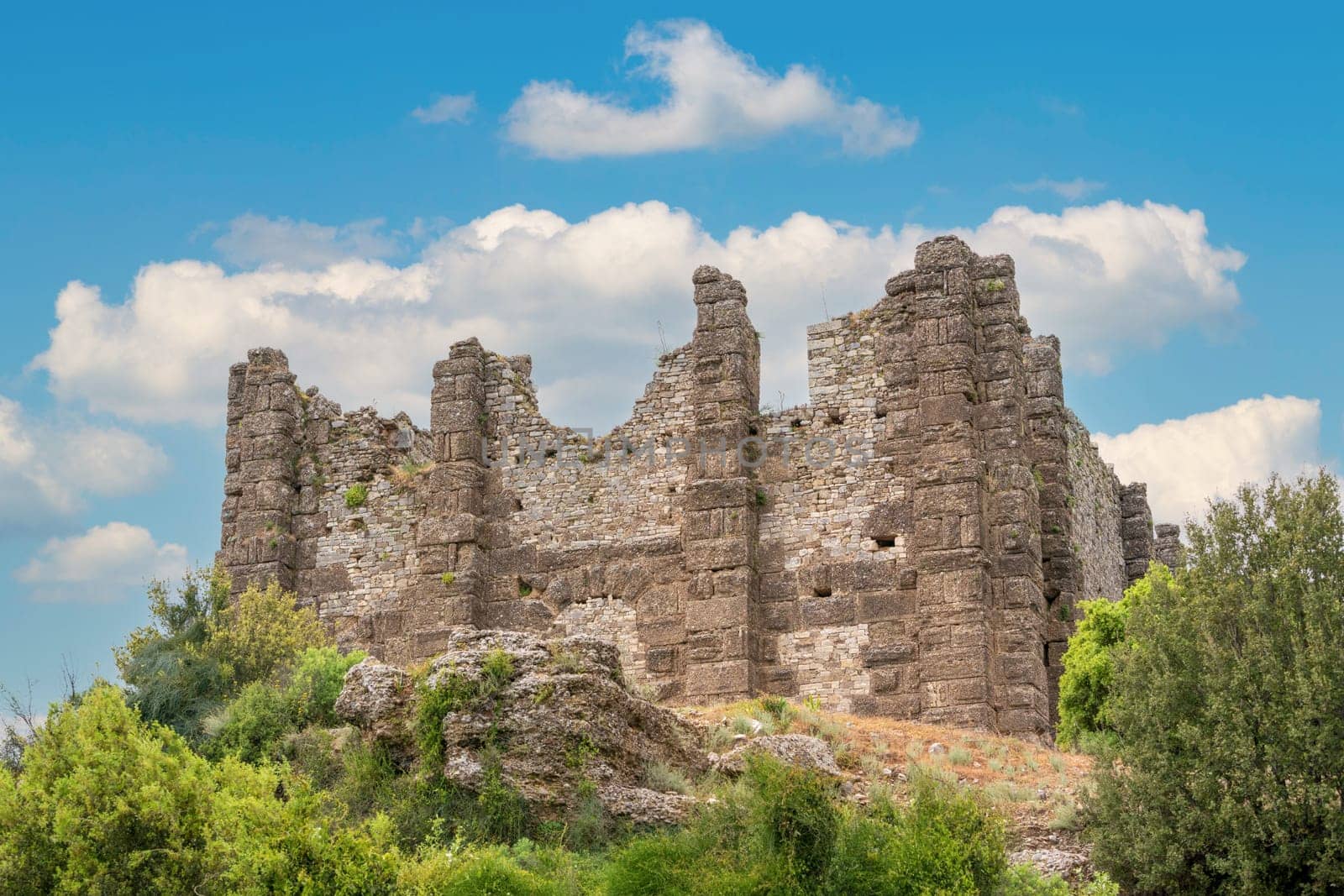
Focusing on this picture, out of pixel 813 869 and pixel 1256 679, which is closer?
pixel 813 869

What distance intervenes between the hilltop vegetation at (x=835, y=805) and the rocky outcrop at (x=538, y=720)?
0.10 m

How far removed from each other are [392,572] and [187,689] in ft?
16.1

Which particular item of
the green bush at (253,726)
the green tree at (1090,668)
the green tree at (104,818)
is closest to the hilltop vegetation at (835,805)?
the green tree at (104,818)

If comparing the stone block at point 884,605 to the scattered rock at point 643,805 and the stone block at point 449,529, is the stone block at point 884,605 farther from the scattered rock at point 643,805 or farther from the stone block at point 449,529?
the scattered rock at point 643,805

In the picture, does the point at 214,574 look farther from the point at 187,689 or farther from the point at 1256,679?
the point at 1256,679

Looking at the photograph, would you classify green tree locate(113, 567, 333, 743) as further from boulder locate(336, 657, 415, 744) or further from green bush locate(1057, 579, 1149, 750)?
green bush locate(1057, 579, 1149, 750)

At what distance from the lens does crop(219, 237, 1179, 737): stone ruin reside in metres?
25.6

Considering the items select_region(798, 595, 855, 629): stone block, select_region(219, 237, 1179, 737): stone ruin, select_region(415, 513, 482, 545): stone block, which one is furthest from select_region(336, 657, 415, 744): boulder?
select_region(415, 513, 482, 545): stone block

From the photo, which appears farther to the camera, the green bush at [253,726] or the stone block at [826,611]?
the stone block at [826,611]

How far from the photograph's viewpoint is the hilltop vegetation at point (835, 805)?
17.1 m

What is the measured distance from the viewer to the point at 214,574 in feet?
95.9

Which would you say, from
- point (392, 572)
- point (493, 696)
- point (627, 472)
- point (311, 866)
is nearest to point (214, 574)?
point (392, 572)

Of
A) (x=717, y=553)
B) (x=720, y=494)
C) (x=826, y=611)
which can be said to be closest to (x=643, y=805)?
(x=826, y=611)

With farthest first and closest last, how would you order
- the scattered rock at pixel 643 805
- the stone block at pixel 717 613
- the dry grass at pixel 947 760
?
the stone block at pixel 717 613 < the dry grass at pixel 947 760 < the scattered rock at pixel 643 805
